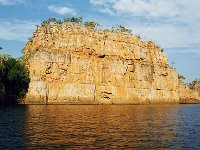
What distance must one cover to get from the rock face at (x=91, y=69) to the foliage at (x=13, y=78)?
367 cm

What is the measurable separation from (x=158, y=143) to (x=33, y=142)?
13.4 m

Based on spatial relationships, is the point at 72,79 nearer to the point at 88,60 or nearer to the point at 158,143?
the point at 88,60

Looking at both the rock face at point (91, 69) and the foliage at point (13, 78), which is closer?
the foliage at point (13, 78)

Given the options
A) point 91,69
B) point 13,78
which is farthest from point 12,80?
point 91,69

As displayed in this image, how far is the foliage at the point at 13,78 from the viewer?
106 meters

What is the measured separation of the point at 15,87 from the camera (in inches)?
4277

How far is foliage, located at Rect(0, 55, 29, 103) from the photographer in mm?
106375

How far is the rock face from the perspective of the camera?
11775cm

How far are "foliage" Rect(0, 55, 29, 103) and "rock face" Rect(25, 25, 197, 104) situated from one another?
367 cm

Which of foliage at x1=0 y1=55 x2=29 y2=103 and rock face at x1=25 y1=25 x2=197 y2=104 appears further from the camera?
rock face at x1=25 y1=25 x2=197 y2=104

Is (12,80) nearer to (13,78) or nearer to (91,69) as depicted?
(13,78)

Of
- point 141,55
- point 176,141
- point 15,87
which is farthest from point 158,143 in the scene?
point 141,55

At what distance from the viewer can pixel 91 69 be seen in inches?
4934

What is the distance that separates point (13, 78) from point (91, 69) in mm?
31210
